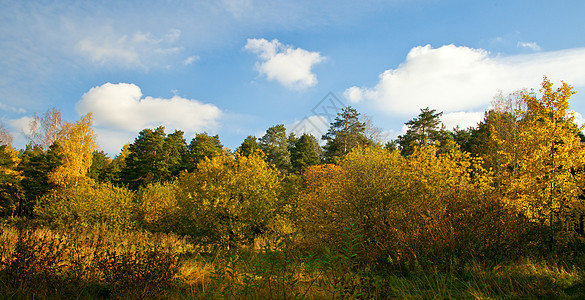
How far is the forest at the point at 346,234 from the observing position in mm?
4996

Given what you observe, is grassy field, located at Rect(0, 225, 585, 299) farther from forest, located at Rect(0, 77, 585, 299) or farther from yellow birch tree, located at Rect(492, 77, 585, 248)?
yellow birch tree, located at Rect(492, 77, 585, 248)

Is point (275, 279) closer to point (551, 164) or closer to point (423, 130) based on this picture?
point (551, 164)

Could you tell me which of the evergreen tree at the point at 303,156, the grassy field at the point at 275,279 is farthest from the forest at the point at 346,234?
the evergreen tree at the point at 303,156

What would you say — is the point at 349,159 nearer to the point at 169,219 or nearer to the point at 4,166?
the point at 169,219

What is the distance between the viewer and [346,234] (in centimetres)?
482

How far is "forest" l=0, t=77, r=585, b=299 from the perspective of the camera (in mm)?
4996

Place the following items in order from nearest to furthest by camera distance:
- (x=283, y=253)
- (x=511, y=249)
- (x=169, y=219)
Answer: (x=283, y=253) → (x=511, y=249) → (x=169, y=219)

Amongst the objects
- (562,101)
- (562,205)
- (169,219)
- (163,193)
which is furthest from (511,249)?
(163,193)

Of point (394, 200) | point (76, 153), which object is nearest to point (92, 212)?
point (76, 153)

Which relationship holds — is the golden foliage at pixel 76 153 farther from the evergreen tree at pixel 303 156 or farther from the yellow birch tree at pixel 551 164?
the yellow birch tree at pixel 551 164

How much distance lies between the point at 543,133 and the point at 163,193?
18.9 meters

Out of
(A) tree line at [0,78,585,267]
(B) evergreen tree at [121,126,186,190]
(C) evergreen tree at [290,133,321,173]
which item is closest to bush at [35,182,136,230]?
(A) tree line at [0,78,585,267]

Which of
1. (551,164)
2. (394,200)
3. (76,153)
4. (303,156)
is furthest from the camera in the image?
(303,156)

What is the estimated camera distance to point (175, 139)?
36469 mm
